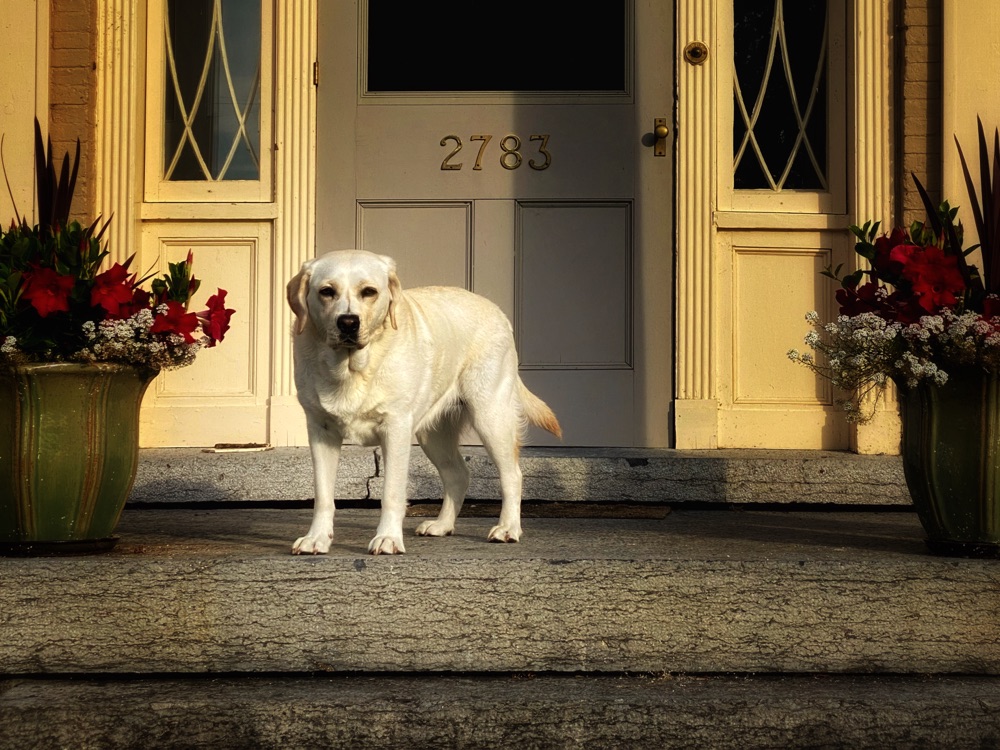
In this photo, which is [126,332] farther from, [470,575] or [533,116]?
[533,116]

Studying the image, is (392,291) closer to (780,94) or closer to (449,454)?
(449,454)

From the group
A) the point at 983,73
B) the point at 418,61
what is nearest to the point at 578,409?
the point at 418,61

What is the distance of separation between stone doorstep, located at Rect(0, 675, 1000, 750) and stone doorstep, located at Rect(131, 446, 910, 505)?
1.96 meters

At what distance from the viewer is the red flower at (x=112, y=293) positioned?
Answer: 3.23 metres

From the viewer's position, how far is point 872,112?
5.29 m

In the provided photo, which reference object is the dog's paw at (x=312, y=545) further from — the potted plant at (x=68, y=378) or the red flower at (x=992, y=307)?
the red flower at (x=992, y=307)

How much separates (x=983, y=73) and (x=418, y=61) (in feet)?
8.28

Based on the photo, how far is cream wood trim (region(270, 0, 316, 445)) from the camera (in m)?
5.30

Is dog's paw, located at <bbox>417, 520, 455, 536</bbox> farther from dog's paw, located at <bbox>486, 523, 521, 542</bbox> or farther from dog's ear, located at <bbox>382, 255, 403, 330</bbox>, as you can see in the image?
dog's ear, located at <bbox>382, 255, 403, 330</bbox>

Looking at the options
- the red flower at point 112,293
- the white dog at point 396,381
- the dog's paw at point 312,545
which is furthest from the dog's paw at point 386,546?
the red flower at point 112,293

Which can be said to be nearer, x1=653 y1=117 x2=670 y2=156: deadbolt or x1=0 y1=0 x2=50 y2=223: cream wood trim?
x1=0 y1=0 x2=50 y2=223: cream wood trim

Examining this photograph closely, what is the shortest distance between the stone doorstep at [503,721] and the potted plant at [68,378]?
0.67 meters

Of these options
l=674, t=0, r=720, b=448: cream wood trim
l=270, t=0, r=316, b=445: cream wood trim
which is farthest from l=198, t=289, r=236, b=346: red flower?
l=674, t=0, r=720, b=448: cream wood trim

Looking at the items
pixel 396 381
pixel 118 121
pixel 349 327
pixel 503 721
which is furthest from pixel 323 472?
pixel 118 121
